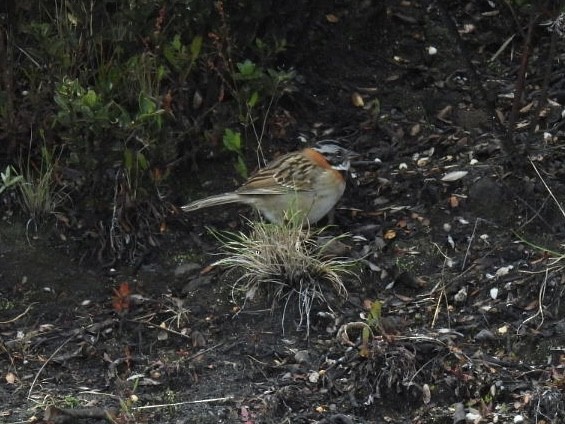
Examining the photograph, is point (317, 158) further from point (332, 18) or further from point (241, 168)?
point (332, 18)

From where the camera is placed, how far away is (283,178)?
6.46 meters

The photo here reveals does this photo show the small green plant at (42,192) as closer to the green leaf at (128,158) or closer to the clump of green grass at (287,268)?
the green leaf at (128,158)

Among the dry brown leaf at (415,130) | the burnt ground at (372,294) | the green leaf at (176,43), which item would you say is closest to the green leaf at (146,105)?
the green leaf at (176,43)

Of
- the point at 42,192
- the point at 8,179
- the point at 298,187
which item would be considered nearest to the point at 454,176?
the point at 298,187

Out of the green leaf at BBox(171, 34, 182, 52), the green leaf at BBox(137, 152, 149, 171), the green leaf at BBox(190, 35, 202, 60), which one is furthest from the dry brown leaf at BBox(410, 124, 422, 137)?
the green leaf at BBox(137, 152, 149, 171)

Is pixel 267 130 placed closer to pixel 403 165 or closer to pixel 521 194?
pixel 403 165

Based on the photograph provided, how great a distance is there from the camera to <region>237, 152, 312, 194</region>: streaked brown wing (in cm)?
643

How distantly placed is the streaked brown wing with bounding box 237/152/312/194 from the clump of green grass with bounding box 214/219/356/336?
0.34 meters

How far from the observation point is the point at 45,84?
21.8ft

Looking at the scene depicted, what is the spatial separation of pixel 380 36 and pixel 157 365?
2959mm

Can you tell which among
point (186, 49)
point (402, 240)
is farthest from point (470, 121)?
point (186, 49)

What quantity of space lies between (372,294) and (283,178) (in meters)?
0.83

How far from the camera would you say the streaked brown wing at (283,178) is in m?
6.43

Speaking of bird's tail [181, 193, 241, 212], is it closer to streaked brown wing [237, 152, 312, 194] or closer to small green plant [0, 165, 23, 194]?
streaked brown wing [237, 152, 312, 194]
